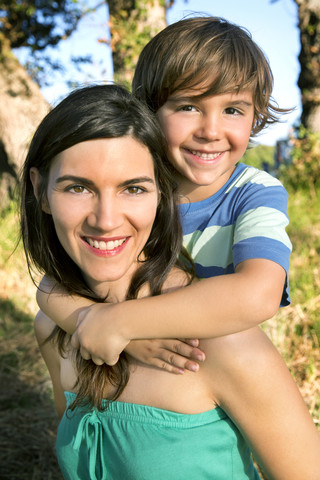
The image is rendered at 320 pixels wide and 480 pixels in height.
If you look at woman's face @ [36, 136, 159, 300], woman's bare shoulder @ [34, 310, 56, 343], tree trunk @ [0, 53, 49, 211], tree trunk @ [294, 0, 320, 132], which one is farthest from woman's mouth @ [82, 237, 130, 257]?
tree trunk @ [294, 0, 320, 132]

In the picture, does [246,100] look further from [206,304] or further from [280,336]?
[280,336]

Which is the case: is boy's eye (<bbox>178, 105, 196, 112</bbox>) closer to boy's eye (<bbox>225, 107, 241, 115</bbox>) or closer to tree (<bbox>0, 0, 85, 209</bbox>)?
boy's eye (<bbox>225, 107, 241, 115</bbox>)

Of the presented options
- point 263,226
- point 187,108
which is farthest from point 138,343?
point 187,108

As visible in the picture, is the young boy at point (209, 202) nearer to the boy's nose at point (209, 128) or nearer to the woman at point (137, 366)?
the boy's nose at point (209, 128)

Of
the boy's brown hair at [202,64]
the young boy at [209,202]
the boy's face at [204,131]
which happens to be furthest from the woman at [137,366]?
the boy's brown hair at [202,64]

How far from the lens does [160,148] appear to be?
1.87 m

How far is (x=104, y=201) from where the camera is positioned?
158cm

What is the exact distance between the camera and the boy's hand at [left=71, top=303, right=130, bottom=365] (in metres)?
1.62

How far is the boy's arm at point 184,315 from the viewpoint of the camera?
1596 mm

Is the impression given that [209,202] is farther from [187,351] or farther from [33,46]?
[33,46]

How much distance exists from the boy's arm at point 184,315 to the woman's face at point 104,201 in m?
0.14

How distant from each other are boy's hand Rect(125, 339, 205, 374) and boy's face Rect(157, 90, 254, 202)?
2.73 ft

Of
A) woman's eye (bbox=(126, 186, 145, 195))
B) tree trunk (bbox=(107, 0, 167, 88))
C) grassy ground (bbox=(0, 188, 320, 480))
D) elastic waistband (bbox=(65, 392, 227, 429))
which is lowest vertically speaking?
grassy ground (bbox=(0, 188, 320, 480))

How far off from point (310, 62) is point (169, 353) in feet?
23.9
